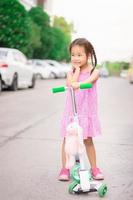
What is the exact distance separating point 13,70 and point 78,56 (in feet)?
51.6

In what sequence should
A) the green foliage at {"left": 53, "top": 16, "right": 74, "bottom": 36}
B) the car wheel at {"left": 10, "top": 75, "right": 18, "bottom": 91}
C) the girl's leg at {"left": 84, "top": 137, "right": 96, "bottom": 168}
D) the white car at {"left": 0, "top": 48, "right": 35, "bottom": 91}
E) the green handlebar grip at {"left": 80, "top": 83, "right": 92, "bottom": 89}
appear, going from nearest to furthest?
the green handlebar grip at {"left": 80, "top": 83, "right": 92, "bottom": 89} → the girl's leg at {"left": 84, "top": 137, "right": 96, "bottom": 168} → the white car at {"left": 0, "top": 48, "right": 35, "bottom": 91} → the car wheel at {"left": 10, "top": 75, "right": 18, "bottom": 91} → the green foliage at {"left": 53, "top": 16, "right": 74, "bottom": 36}

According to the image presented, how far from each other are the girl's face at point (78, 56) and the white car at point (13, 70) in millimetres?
14737

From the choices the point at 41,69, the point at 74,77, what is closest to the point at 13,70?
the point at 74,77

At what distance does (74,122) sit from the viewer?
17.4 feet

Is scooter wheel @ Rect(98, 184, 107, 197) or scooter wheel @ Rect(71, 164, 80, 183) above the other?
scooter wheel @ Rect(71, 164, 80, 183)

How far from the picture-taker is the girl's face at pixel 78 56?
538 centimetres

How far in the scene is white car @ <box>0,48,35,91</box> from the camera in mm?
20328

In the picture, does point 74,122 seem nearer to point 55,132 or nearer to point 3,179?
point 3,179

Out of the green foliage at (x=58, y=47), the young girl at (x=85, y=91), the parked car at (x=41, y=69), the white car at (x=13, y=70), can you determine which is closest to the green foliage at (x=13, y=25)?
the parked car at (x=41, y=69)

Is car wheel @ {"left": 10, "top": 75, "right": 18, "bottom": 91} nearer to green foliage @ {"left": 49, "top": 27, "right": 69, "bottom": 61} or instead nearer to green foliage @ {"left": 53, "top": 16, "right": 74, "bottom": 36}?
green foliage @ {"left": 49, "top": 27, "right": 69, "bottom": 61}

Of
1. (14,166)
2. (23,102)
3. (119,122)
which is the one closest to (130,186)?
(14,166)

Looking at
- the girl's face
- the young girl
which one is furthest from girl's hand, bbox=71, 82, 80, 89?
the girl's face

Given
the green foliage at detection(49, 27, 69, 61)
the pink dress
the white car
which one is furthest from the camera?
the green foliage at detection(49, 27, 69, 61)

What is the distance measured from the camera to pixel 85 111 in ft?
18.3
